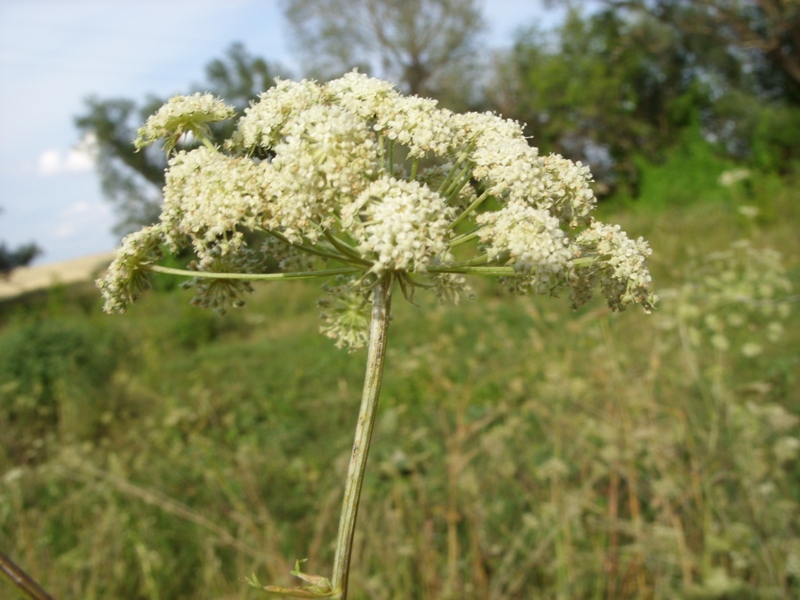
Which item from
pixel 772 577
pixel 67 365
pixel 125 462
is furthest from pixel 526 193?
pixel 67 365

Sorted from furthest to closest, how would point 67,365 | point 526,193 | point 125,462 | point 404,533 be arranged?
1. point 67,365
2. point 125,462
3. point 404,533
4. point 526,193

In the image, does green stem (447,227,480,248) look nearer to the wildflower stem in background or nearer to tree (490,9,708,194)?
the wildflower stem in background

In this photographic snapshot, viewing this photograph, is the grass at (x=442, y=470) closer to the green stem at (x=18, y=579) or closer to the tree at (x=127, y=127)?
the green stem at (x=18, y=579)

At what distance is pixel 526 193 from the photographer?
1.23m

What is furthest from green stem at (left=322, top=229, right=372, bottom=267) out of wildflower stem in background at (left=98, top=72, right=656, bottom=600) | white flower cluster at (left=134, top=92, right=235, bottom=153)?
white flower cluster at (left=134, top=92, right=235, bottom=153)

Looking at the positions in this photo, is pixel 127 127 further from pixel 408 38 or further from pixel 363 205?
pixel 363 205

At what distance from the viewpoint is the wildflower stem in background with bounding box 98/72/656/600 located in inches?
44.0

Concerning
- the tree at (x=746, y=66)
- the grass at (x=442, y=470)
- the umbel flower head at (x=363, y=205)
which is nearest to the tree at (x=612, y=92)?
the tree at (x=746, y=66)

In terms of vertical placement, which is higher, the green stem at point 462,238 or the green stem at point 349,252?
the green stem at point 462,238

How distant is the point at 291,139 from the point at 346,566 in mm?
680

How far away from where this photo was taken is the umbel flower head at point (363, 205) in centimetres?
112

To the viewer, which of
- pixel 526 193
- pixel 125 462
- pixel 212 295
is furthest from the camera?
pixel 125 462

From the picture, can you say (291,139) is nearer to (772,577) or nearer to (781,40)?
(772,577)

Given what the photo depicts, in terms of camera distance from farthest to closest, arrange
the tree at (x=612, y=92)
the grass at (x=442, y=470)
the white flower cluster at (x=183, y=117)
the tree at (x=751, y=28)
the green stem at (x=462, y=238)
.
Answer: the tree at (x=612, y=92), the tree at (x=751, y=28), the grass at (x=442, y=470), the white flower cluster at (x=183, y=117), the green stem at (x=462, y=238)
